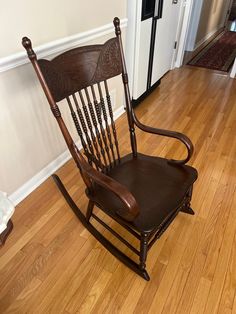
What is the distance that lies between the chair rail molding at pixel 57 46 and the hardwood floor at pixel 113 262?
85 cm

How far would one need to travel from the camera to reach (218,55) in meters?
4.12

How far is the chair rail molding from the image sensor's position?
47.3 inches

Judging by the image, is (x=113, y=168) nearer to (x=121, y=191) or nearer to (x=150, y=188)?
(x=150, y=188)

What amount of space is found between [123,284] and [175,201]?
0.51 meters

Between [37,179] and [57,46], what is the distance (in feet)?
2.96

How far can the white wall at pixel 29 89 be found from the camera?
3.94 feet

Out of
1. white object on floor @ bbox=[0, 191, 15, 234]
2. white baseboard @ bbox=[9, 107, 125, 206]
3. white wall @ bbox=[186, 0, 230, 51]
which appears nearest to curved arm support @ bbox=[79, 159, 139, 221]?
white object on floor @ bbox=[0, 191, 15, 234]

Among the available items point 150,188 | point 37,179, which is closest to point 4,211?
point 150,188

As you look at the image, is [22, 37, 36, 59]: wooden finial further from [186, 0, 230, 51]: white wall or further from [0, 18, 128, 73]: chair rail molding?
[186, 0, 230, 51]: white wall

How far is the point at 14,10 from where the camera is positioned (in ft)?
3.77

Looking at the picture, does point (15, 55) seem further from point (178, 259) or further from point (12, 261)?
point (178, 259)

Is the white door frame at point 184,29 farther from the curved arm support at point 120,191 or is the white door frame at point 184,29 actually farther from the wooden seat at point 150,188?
the curved arm support at point 120,191

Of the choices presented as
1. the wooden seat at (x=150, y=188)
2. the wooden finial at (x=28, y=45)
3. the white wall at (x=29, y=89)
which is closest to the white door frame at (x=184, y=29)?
the white wall at (x=29, y=89)

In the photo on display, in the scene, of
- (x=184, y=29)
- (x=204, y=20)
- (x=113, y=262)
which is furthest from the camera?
(x=204, y=20)
